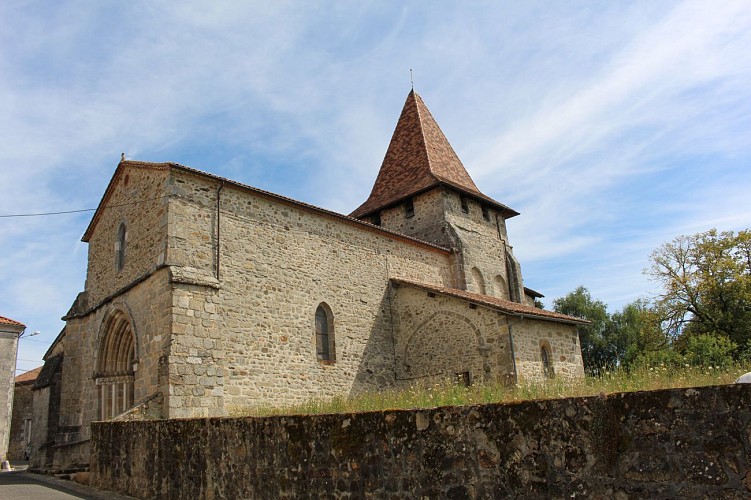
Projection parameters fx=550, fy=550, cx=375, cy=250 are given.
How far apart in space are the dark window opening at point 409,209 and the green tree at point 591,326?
18258 millimetres

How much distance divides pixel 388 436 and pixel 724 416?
2806mm

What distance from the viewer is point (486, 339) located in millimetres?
15242

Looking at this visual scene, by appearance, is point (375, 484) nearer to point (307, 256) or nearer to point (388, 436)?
point (388, 436)

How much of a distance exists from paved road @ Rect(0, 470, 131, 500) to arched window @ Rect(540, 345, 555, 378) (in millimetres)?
11223

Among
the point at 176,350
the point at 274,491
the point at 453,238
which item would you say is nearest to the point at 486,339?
the point at 453,238

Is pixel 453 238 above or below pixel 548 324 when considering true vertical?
above

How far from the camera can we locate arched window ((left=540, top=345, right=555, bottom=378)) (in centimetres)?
1566

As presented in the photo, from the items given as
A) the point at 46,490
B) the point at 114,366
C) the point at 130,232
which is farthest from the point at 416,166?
the point at 46,490

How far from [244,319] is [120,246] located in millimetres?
5041

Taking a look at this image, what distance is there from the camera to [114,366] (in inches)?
598

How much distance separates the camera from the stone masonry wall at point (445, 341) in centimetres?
1505

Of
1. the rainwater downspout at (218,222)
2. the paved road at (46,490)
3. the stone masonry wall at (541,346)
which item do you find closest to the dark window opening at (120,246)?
the rainwater downspout at (218,222)

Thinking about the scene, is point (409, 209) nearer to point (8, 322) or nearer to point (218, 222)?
point (218, 222)

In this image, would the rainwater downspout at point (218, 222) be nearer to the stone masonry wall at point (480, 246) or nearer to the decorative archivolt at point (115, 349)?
the decorative archivolt at point (115, 349)
